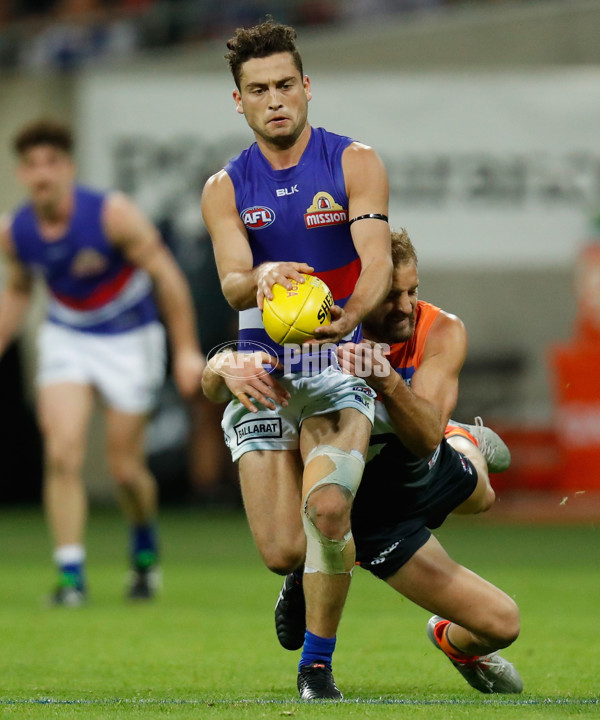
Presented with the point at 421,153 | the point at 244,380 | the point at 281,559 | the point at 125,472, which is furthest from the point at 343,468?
the point at 421,153

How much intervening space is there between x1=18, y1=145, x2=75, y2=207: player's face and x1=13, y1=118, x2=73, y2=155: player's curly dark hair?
0.03 m

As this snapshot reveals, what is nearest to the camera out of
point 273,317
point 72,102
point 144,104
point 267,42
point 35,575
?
point 273,317

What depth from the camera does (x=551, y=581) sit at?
346 inches

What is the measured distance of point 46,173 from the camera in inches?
324

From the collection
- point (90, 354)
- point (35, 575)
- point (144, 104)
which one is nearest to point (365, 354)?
point (90, 354)

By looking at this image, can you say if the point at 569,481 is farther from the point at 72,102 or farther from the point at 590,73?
the point at 72,102

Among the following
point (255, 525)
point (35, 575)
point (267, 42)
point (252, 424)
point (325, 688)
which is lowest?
point (35, 575)

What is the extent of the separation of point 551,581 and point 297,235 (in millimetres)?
4509

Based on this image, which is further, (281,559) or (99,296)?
(99,296)

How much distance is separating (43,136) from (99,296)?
3.34 feet

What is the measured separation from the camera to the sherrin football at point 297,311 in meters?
4.44

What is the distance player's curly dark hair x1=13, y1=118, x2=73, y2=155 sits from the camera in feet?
26.8

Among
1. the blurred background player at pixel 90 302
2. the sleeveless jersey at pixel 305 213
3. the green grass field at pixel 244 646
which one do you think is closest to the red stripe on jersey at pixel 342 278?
the sleeveless jersey at pixel 305 213

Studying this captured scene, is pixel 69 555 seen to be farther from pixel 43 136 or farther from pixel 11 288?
pixel 43 136
